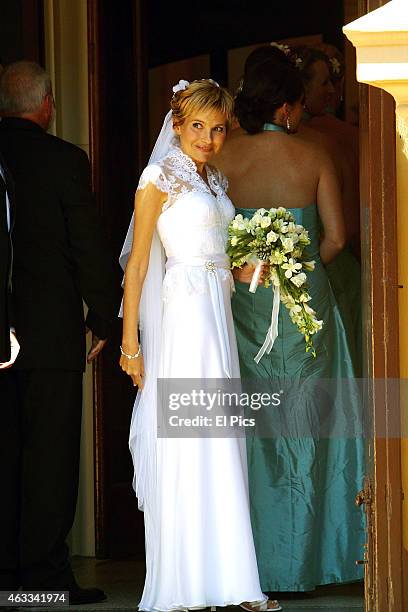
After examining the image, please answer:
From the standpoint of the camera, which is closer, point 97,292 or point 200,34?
point 97,292

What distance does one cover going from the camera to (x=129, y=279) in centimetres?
511

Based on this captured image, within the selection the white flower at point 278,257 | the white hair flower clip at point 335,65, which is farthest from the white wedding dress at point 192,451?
the white hair flower clip at point 335,65

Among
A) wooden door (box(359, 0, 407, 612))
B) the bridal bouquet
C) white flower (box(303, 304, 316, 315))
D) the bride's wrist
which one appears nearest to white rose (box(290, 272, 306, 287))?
the bridal bouquet

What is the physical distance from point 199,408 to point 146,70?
1916mm

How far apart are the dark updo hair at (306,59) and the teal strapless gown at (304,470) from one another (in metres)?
0.76

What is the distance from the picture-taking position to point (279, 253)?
507 cm

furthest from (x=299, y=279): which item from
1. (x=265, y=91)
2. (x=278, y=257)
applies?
(x=265, y=91)

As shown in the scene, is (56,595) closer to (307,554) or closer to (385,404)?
(307,554)

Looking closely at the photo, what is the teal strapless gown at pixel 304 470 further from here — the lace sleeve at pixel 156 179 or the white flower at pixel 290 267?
the lace sleeve at pixel 156 179

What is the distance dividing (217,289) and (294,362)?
588 mm

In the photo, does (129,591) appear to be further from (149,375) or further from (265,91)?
(265,91)

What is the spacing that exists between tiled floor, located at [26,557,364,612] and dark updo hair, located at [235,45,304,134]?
5.79 feet

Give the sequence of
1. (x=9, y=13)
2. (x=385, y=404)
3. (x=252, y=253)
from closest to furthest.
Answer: (x=385, y=404)
(x=252, y=253)
(x=9, y=13)

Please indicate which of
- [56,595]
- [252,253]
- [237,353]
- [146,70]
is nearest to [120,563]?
[56,595]
